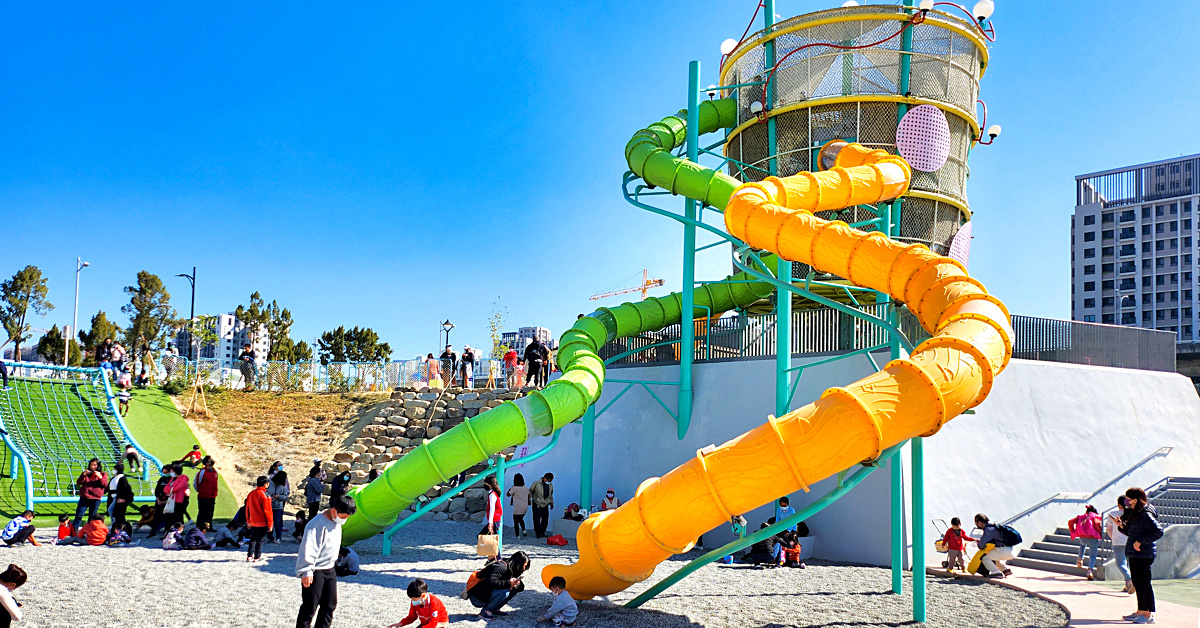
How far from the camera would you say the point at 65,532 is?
15.6 m

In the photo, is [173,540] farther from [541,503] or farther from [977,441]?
[977,441]

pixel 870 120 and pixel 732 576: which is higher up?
pixel 870 120

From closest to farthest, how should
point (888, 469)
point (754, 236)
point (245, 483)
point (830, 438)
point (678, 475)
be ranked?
1. point (830, 438)
2. point (678, 475)
3. point (754, 236)
4. point (888, 469)
5. point (245, 483)

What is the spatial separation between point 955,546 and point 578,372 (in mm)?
7559

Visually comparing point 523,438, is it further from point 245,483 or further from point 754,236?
point 245,483

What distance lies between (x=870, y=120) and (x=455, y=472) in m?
11.8

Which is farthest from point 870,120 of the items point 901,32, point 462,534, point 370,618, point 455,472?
point 370,618

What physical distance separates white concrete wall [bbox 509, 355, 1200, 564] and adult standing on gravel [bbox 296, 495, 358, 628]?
10305 millimetres

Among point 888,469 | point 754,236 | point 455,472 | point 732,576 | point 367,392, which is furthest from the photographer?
point 367,392

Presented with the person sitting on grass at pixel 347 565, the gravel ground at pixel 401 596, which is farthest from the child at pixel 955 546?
the person sitting on grass at pixel 347 565

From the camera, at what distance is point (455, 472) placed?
1448 cm

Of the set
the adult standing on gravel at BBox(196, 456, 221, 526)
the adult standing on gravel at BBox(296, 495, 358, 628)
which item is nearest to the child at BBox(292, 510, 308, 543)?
the adult standing on gravel at BBox(196, 456, 221, 526)

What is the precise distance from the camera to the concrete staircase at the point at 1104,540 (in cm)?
1465

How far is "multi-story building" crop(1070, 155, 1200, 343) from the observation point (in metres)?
88.4
